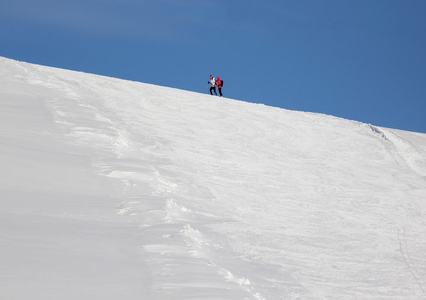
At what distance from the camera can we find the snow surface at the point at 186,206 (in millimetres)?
5102

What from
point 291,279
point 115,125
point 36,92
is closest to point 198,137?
point 115,125

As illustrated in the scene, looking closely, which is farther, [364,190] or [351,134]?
[351,134]

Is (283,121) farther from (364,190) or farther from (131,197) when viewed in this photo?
(131,197)

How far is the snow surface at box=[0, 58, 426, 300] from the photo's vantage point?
5102mm

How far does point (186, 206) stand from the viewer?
7.88 metres

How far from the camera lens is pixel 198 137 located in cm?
1348

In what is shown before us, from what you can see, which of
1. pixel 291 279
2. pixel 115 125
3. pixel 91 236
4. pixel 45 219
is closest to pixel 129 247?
pixel 91 236

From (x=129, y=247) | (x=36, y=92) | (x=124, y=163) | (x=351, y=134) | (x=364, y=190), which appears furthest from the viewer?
(x=351, y=134)

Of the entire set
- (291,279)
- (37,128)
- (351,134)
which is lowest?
(291,279)

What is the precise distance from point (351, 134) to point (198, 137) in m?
6.04

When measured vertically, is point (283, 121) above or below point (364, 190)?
above

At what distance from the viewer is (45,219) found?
592 centimetres

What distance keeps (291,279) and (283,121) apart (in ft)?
39.7

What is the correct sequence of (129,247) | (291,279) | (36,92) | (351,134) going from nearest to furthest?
(129,247), (291,279), (36,92), (351,134)
